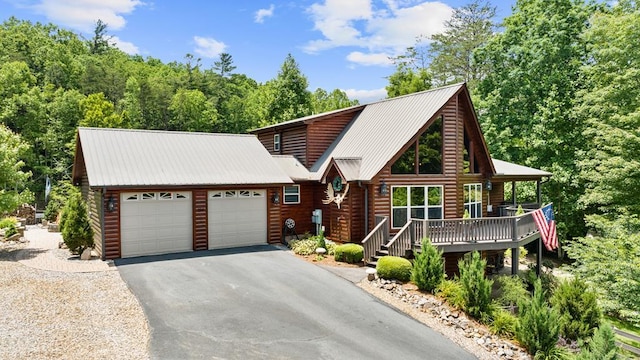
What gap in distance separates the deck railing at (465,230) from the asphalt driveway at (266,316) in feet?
11.5

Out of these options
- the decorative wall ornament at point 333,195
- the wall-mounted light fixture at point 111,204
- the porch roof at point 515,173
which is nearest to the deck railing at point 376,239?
the decorative wall ornament at point 333,195

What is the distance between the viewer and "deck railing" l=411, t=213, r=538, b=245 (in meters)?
14.5

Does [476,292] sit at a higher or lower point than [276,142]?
lower

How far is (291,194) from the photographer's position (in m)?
19.4

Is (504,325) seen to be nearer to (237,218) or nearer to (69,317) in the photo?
(69,317)

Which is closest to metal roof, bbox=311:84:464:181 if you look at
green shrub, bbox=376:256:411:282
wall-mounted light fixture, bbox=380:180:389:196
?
wall-mounted light fixture, bbox=380:180:389:196

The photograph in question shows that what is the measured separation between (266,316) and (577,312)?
8.27 metres

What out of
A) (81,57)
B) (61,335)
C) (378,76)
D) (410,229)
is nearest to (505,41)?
(378,76)

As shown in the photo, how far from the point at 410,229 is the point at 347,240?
10.2ft

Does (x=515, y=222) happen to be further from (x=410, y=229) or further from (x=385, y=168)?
(x=385, y=168)

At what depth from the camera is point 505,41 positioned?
28.3 m

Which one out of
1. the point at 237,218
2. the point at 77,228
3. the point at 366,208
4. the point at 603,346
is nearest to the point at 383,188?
the point at 366,208

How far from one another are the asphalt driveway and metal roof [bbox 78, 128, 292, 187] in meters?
3.12

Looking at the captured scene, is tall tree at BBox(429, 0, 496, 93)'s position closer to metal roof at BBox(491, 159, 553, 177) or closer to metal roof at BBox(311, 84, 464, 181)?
metal roof at BBox(491, 159, 553, 177)
